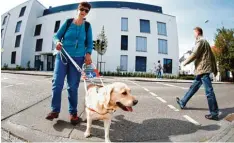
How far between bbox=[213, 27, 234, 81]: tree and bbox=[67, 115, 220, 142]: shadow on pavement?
26584 millimetres

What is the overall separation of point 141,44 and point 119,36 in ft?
13.1

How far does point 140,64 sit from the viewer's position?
34.1 metres

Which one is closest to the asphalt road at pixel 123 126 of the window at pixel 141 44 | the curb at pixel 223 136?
the curb at pixel 223 136

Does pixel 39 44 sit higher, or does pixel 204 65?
pixel 39 44

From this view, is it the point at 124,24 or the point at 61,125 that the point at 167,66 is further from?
the point at 61,125

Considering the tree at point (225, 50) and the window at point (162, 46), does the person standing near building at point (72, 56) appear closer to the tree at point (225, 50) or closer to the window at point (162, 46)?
the tree at point (225, 50)

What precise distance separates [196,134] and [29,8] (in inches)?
1792

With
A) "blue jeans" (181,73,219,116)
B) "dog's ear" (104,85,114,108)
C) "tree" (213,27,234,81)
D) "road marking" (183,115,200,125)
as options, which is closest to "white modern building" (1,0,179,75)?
"tree" (213,27,234,81)

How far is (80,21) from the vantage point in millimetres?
3936

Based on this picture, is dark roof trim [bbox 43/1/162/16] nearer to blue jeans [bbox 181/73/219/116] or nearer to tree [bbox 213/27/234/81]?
tree [bbox 213/27/234/81]

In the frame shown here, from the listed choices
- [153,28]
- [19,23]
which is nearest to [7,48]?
[19,23]

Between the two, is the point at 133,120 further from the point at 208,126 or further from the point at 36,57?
the point at 36,57

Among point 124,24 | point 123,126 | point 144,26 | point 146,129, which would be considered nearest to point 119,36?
point 124,24

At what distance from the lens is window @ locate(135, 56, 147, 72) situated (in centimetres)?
3388
